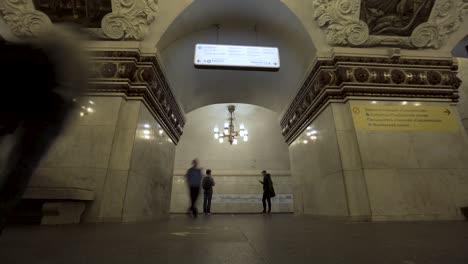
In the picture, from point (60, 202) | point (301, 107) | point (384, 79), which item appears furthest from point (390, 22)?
point (60, 202)

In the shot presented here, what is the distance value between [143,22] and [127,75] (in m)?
1.06

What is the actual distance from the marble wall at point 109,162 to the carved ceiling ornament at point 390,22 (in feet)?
12.4

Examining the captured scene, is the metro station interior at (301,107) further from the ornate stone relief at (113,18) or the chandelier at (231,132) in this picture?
the chandelier at (231,132)

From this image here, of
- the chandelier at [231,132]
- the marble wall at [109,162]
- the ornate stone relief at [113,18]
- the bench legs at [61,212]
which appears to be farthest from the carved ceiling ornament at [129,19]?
the chandelier at [231,132]

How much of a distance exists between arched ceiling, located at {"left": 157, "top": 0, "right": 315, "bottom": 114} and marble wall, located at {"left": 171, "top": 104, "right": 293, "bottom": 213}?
19.5 ft

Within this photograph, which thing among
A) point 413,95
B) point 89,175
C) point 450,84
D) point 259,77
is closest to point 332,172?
point 413,95

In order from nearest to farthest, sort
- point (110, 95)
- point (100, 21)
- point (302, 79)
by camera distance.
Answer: point (110, 95), point (100, 21), point (302, 79)

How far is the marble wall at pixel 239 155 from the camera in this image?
11344 millimetres

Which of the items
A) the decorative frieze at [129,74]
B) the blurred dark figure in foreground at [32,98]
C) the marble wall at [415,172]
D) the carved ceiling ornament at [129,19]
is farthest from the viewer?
the carved ceiling ornament at [129,19]

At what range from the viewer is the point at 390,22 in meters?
3.99

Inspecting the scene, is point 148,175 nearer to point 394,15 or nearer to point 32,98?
point 32,98

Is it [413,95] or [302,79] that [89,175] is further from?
[413,95]

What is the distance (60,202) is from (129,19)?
3.07 meters

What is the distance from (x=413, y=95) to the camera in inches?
150
